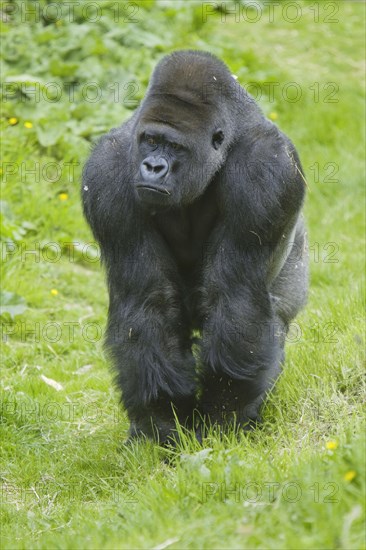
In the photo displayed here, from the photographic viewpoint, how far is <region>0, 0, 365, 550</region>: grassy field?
3730 millimetres

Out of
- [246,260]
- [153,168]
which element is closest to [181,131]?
[153,168]

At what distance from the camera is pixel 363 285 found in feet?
21.3

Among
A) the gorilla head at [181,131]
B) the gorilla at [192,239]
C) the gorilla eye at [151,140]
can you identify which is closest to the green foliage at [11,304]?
the gorilla at [192,239]

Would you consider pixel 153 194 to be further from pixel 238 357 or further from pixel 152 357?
pixel 238 357

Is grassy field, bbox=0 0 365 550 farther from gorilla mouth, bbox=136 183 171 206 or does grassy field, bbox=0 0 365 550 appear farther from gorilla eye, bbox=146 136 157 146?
gorilla eye, bbox=146 136 157 146

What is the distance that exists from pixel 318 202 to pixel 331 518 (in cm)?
667

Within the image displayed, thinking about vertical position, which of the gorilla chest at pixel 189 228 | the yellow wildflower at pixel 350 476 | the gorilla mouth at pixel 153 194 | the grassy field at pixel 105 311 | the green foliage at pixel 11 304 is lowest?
the green foliage at pixel 11 304

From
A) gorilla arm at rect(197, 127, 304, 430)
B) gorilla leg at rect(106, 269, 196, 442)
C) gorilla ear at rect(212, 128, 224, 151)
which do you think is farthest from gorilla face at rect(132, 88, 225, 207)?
gorilla leg at rect(106, 269, 196, 442)

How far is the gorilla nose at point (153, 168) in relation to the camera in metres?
4.66

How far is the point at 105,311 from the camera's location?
7.62 metres

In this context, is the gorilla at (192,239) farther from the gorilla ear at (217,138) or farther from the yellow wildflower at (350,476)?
the yellow wildflower at (350,476)

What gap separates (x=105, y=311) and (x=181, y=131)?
10.2 feet

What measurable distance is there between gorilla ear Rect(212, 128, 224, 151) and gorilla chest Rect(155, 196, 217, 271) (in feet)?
1.00

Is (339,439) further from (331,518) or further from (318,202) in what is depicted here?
(318,202)
